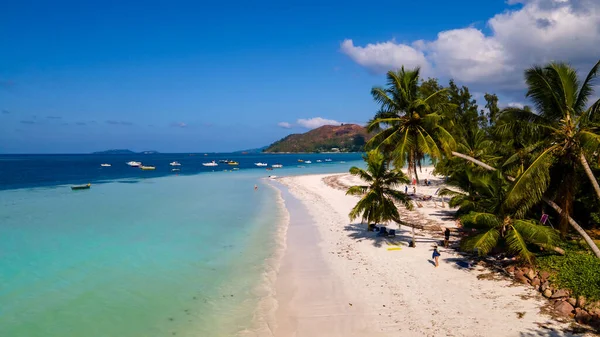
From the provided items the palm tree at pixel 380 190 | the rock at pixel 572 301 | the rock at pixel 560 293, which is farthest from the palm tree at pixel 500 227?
the palm tree at pixel 380 190

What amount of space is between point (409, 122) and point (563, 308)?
7.56 meters

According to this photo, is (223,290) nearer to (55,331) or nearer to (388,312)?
(55,331)

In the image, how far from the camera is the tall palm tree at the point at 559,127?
31.0 ft

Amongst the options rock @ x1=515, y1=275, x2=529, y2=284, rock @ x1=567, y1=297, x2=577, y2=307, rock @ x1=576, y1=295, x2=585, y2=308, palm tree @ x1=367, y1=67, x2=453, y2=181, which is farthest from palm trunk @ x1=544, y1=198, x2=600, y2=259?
palm tree @ x1=367, y1=67, x2=453, y2=181

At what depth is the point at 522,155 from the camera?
34.9 ft

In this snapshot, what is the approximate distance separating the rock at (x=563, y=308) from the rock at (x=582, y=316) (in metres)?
0.19

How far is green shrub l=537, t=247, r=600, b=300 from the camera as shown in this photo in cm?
981

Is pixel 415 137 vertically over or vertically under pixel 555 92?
under

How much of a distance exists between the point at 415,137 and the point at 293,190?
32945 millimetres

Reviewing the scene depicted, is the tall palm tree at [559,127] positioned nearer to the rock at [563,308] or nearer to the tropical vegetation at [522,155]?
the tropical vegetation at [522,155]

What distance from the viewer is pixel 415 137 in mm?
13320

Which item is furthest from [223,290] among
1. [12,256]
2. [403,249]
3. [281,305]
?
[12,256]

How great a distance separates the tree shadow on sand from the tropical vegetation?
4.84 feet

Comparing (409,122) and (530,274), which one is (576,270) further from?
(409,122)
